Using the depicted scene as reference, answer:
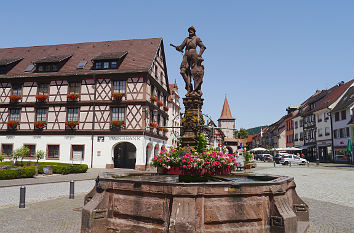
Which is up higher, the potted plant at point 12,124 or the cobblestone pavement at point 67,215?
the potted plant at point 12,124

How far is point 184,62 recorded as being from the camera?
9.55m

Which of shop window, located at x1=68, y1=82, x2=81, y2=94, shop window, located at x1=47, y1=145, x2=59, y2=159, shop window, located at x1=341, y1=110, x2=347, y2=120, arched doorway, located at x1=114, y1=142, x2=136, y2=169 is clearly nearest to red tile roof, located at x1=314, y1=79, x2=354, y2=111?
shop window, located at x1=341, y1=110, x2=347, y2=120

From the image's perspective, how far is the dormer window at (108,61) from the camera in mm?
29656

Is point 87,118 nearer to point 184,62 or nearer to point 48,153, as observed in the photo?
point 48,153

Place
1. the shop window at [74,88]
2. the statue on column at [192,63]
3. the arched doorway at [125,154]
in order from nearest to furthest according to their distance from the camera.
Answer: the statue on column at [192,63]
the shop window at [74,88]
the arched doorway at [125,154]

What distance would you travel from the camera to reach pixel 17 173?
62.7ft

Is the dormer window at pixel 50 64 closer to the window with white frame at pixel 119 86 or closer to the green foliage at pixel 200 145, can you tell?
the window with white frame at pixel 119 86

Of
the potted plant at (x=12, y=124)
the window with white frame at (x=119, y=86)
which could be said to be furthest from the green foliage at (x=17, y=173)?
the potted plant at (x=12, y=124)

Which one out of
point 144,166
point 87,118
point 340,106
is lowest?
point 144,166

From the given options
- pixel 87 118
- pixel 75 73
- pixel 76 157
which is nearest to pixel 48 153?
pixel 76 157

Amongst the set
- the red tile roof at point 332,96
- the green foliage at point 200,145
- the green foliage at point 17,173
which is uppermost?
the red tile roof at point 332,96

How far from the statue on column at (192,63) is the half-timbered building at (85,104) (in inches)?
729

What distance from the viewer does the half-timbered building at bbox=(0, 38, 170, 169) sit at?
92.5 feet

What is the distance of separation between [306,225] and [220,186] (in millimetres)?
2782
